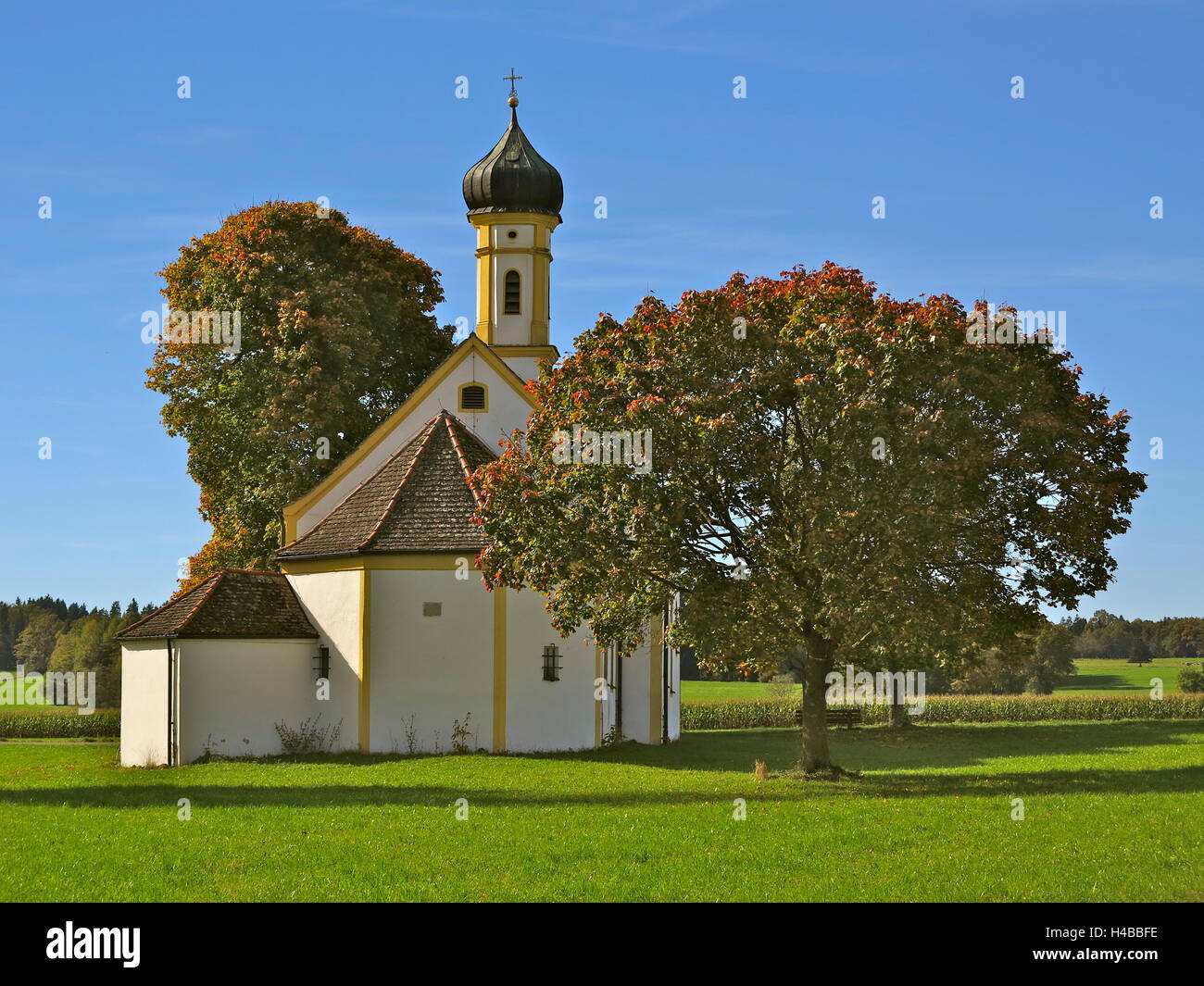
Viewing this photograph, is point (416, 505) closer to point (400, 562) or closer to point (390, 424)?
point (400, 562)

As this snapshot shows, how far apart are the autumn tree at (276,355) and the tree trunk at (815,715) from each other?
18962 mm

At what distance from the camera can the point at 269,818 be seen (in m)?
18.4

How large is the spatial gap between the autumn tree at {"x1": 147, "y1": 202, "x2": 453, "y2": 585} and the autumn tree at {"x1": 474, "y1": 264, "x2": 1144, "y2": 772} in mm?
15771

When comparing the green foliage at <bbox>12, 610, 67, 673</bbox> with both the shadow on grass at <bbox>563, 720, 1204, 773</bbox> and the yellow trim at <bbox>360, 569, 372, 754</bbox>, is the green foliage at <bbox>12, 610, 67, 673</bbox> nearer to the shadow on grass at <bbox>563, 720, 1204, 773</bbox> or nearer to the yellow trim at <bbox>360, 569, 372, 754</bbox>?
the shadow on grass at <bbox>563, 720, 1204, 773</bbox>

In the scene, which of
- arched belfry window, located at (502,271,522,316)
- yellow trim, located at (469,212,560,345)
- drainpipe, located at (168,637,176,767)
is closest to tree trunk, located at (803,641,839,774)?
drainpipe, located at (168,637,176,767)

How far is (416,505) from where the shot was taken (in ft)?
105

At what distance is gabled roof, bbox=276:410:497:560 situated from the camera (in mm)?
31078

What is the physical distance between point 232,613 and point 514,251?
14.5 metres

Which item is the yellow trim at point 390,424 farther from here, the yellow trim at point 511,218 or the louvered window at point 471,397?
the yellow trim at point 511,218

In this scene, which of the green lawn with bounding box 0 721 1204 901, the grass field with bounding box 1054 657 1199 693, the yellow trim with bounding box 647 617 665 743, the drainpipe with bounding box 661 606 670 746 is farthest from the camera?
the grass field with bounding box 1054 657 1199 693

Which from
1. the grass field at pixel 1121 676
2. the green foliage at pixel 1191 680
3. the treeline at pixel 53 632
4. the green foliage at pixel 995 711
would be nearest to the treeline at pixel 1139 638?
the grass field at pixel 1121 676

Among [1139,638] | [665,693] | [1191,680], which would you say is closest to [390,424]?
[665,693]
